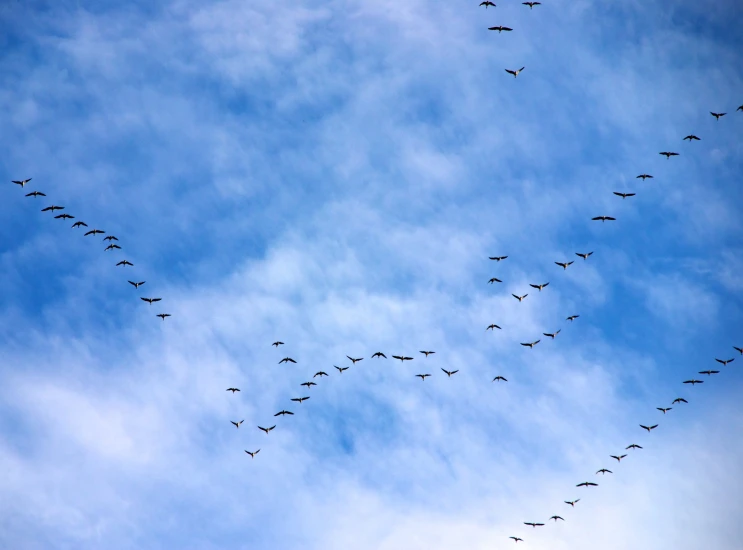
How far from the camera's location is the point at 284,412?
654 ft

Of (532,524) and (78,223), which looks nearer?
(78,223)

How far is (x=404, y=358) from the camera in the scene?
195m

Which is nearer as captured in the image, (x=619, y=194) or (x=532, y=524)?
(x=619, y=194)

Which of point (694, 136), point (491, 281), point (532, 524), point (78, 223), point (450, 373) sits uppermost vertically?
point (78, 223)

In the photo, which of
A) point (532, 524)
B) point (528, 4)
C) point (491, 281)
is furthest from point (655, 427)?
point (528, 4)

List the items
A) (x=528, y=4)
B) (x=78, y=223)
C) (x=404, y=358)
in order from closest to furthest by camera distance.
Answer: (x=528, y=4) → (x=78, y=223) → (x=404, y=358)

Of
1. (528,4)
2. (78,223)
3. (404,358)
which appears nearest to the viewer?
(528,4)

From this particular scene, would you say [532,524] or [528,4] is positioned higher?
[528,4]

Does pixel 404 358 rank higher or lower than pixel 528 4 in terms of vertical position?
lower

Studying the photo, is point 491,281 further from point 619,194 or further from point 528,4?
point 528,4

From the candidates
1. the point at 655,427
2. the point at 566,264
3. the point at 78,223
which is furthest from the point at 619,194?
the point at 78,223

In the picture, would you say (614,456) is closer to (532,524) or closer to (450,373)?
(532,524)

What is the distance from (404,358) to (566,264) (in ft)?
128

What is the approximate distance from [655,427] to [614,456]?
10706 mm
